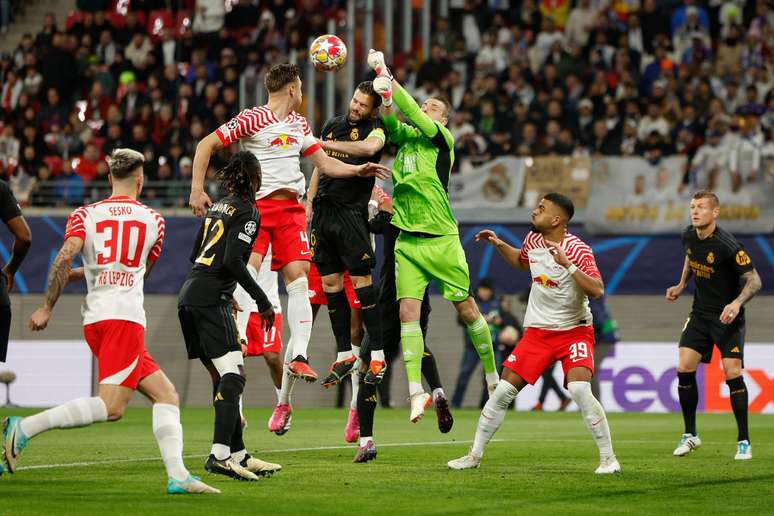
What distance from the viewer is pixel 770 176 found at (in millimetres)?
19500

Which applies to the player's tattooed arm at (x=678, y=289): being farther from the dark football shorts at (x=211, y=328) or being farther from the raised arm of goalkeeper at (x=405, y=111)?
the dark football shorts at (x=211, y=328)

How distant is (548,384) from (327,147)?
10.9m

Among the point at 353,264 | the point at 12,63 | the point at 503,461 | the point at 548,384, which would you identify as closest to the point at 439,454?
the point at 503,461

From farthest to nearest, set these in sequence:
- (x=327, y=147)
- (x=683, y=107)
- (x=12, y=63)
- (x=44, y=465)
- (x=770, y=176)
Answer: (x=12, y=63), (x=683, y=107), (x=770, y=176), (x=327, y=147), (x=44, y=465)

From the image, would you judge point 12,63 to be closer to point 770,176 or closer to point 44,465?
point 770,176

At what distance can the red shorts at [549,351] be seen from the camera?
380 inches

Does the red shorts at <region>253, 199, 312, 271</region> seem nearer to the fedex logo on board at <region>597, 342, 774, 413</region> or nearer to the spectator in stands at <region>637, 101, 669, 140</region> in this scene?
the fedex logo on board at <region>597, 342, 774, 413</region>

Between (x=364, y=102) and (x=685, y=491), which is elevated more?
(x=364, y=102)

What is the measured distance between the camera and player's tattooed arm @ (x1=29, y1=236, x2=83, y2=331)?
7.77 metres

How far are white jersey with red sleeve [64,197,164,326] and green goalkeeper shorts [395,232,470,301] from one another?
309 cm

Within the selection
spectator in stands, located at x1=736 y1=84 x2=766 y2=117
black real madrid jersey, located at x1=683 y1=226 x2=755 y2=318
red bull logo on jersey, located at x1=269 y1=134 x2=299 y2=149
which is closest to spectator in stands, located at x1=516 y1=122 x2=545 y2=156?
spectator in stands, located at x1=736 y1=84 x2=766 y2=117

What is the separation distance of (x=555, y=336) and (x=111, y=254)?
3.51 meters

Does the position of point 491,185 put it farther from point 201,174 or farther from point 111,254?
point 111,254

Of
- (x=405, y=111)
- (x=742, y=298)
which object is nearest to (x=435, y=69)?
(x=742, y=298)
